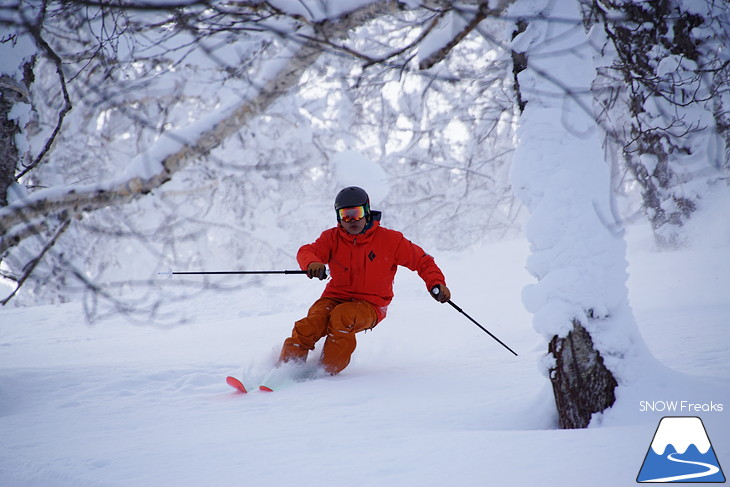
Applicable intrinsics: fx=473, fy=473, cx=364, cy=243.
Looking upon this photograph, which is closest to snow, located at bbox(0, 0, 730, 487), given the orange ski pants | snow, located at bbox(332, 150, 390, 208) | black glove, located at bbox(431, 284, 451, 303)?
the orange ski pants

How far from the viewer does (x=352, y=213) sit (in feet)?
12.5

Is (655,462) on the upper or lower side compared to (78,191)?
lower

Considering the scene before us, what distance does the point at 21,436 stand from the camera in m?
2.38

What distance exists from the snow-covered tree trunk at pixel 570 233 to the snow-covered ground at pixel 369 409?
0.21 m

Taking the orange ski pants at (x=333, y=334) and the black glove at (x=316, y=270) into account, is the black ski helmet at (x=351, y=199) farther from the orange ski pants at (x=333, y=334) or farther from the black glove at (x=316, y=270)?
the orange ski pants at (x=333, y=334)

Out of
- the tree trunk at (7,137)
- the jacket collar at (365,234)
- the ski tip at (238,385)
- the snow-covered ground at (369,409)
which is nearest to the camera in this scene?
the snow-covered ground at (369,409)

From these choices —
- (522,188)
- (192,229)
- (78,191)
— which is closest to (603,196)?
(522,188)

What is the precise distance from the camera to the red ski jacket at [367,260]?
3957mm

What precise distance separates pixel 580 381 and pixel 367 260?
6.30 ft

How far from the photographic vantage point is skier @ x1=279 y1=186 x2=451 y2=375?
12.3 feet

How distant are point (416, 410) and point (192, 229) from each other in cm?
928

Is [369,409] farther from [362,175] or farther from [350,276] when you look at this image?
[362,175]

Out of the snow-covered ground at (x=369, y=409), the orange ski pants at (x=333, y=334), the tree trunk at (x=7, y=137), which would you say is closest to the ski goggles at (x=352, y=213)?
the orange ski pants at (x=333, y=334)

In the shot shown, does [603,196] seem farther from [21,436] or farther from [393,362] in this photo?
[21,436]
